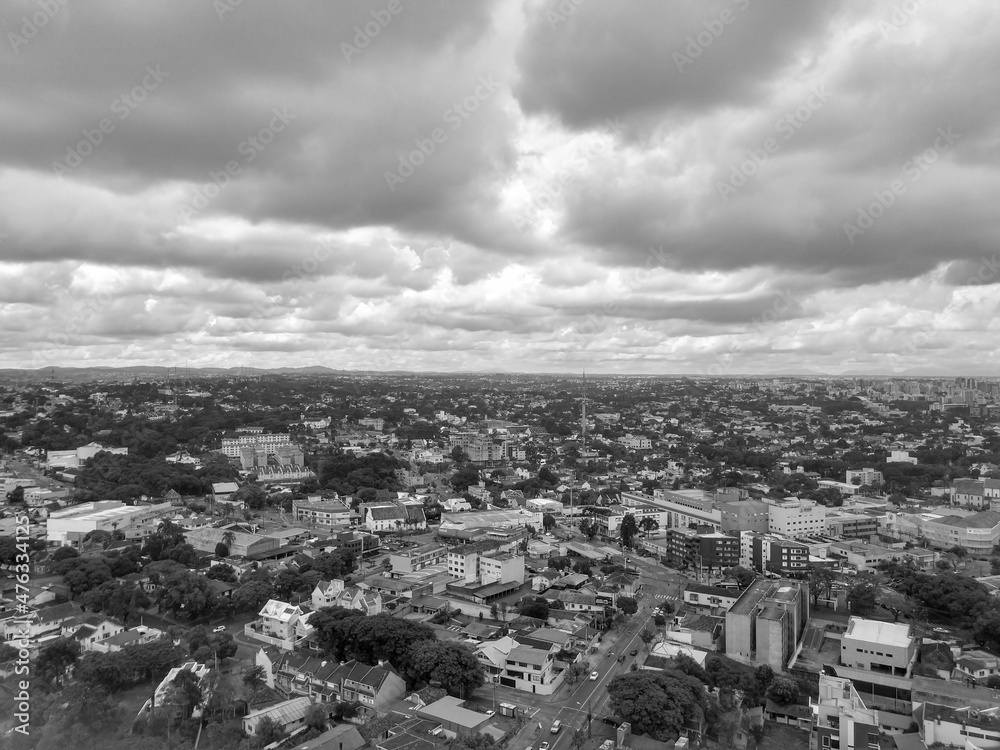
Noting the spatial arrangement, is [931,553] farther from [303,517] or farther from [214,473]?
[214,473]

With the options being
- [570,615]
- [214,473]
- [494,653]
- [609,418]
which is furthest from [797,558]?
[609,418]

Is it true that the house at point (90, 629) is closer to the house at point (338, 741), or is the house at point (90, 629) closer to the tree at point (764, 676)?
the house at point (338, 741)

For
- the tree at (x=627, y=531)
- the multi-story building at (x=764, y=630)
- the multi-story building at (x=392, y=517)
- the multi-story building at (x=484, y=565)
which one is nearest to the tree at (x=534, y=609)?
the multi-story building at (x=484, y=565)

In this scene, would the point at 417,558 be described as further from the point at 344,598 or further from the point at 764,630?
the point at 764,630

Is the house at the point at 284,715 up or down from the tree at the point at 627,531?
up

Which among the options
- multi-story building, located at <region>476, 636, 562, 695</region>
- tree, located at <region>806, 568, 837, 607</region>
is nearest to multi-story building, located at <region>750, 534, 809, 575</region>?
tree, located at <region>806, 568, 837, 607</region>

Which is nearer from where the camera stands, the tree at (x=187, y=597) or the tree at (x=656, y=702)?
the tree at (x=656, y=702)
